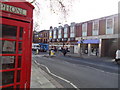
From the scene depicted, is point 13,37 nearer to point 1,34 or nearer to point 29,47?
point 1,34

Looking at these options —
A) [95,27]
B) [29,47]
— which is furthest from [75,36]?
[29,47]

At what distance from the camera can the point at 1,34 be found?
2367mm

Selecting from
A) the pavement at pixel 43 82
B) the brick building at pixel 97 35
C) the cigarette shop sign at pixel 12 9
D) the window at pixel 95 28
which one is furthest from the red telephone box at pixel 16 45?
the window at pixel 95 28

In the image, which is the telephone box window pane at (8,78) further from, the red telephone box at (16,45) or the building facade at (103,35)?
the building facade at (103,35)

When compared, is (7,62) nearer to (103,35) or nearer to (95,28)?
(103,35)

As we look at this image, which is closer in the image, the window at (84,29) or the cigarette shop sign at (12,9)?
the cigarette shop sign at (12,9)

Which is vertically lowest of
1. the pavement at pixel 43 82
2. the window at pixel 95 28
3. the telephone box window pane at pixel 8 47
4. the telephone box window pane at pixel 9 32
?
the pavement at pixel 43 82

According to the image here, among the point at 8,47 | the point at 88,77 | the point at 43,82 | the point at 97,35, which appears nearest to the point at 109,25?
the point at 97,35

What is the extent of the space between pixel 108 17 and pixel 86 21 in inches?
251

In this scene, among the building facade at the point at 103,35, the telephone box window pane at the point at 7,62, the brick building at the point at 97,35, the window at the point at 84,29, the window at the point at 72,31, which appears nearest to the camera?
the telephone box window pane at the point at 7,62

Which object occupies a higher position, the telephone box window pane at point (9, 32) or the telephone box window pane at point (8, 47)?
the telephone box window pane at point (9, 32)

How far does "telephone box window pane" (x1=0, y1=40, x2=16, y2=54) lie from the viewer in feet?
7.89

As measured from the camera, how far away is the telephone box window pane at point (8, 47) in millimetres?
2406

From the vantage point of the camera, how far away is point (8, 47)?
2.45 meters
